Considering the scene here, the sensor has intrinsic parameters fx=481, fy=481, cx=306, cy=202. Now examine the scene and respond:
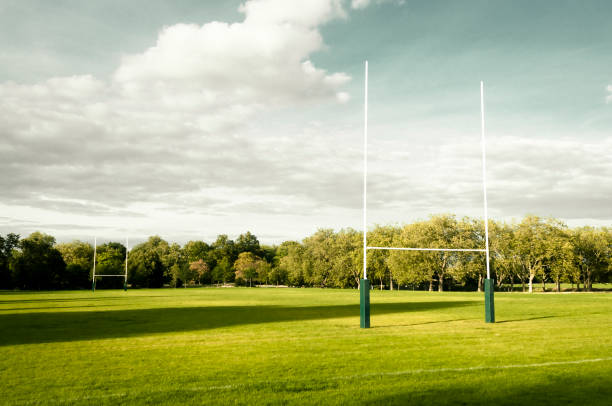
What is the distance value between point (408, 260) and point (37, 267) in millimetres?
43326

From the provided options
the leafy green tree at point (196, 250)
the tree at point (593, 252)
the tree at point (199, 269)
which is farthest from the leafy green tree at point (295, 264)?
the tree at point (593, 252)

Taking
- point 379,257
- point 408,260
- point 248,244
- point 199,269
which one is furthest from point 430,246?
point 248,244

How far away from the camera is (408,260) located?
50.9m

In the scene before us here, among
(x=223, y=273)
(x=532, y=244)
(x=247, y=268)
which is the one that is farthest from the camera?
(x=223, y=273)

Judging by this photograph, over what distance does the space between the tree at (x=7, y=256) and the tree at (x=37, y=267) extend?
737mm

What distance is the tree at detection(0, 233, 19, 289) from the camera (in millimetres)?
55562

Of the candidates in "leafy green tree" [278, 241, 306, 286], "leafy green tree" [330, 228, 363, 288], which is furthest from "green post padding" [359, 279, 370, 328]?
"leafy green tree" [278, 241, 306, 286]

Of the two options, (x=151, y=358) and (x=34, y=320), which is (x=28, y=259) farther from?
(x=151, y=358)

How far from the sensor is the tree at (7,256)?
55.6 m

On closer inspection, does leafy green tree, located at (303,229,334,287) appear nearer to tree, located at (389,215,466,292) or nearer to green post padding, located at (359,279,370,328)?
tree, located at (389,215,466,292)

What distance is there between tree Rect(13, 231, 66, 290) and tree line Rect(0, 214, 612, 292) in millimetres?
105

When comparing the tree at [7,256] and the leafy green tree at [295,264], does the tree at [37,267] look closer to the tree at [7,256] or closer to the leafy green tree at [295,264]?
the tree at [7,256]

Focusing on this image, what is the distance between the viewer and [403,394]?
566cm

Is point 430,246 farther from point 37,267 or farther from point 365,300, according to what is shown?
point 37,267
